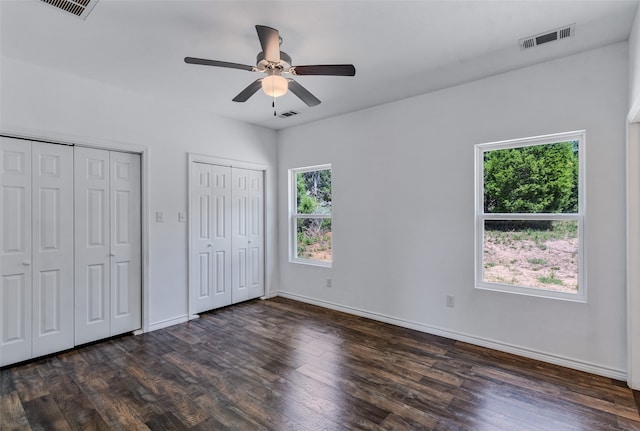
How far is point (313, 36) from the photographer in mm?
2436

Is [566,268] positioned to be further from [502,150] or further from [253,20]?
[253,20]

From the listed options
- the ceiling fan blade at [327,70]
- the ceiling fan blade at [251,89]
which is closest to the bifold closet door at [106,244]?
the ceiling fan blade at [251,89]

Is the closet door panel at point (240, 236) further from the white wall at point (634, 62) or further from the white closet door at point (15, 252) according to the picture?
the white wall at point (634, 62)

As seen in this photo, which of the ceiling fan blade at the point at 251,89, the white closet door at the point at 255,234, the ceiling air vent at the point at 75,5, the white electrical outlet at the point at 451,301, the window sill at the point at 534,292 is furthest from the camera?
the white closet door at the point at 255,234

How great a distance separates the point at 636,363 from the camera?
2385 mm

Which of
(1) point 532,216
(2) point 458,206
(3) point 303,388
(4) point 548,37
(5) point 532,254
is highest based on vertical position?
(4) point 548,37

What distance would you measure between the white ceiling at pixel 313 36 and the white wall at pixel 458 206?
0.30 meters

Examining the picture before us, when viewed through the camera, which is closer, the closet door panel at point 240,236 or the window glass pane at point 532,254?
the window glass pane at point 532,254

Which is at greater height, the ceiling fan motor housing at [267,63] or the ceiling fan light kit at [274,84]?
the ceiling fan motor housing at [267,63]

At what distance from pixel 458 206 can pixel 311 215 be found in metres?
2.20

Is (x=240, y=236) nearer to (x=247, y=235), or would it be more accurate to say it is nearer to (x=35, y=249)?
(x=247, y=235)

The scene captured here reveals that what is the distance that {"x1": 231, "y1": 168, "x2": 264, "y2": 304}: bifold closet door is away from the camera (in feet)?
15.3

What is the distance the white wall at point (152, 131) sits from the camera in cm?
289

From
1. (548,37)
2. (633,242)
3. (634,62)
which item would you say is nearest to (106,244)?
(548,37)
